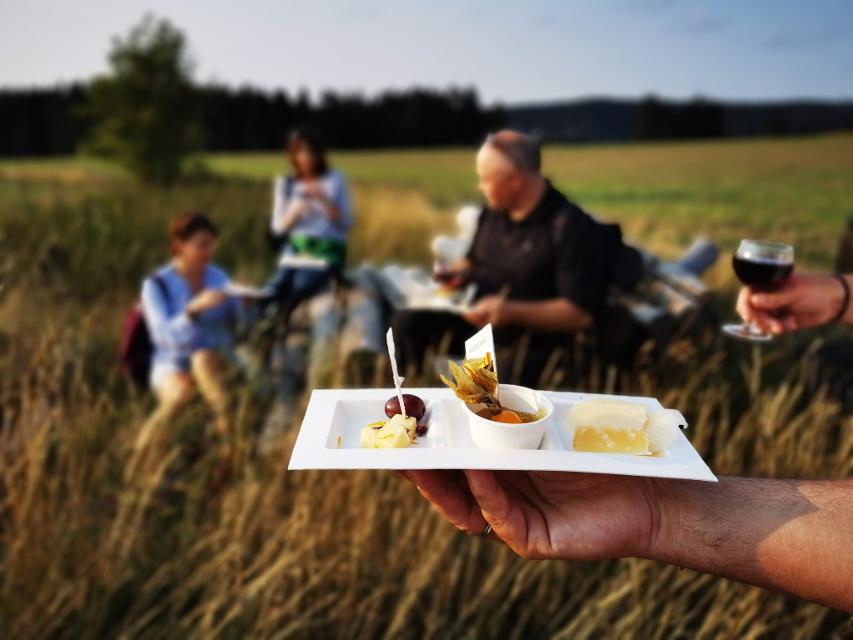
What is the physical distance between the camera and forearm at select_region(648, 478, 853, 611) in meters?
1.07

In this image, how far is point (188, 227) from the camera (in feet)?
12.1

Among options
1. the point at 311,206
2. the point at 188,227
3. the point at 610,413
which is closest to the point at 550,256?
the point at 188,227

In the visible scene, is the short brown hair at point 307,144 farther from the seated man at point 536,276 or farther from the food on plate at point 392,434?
the food on plate at point 392,434

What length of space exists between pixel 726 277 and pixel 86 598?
7226 millimetres

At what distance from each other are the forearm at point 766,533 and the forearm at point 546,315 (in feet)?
6.26

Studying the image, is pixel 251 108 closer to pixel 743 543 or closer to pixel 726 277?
pixel 726 277

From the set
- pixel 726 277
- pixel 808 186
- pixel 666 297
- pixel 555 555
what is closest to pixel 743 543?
pixel 555 555

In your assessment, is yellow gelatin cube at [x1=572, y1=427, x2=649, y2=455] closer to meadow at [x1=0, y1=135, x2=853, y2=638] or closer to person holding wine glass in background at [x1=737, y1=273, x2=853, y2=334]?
meadow at [x1=0, y1=135, x2=853, y2=638]

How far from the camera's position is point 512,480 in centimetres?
129

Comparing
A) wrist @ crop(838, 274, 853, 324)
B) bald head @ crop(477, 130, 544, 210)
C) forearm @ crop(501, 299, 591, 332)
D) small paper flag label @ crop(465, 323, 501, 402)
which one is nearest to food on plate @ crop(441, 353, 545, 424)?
small paper flag label @ crop(465, 323, 501, 402)

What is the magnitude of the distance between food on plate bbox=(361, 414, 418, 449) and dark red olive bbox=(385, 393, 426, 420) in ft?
0.04

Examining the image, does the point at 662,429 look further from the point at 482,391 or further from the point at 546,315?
the point at 546,315

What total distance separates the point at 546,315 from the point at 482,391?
7.05 feet

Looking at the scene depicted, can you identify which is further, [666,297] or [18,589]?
[666,297]
